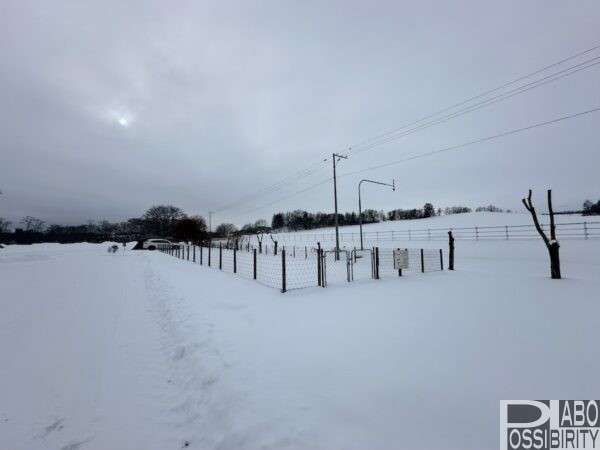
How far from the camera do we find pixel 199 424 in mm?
2957

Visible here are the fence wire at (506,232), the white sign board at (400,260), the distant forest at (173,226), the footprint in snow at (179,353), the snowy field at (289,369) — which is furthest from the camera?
the distant forest at (173,226)

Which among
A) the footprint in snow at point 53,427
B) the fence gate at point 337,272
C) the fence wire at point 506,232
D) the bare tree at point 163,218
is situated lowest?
the footprint in snow at point 53,427

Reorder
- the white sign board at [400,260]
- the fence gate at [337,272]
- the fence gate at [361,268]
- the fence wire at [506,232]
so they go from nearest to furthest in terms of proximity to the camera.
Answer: the fence gate at [337,272]
the fence gate at [361,268]
the white sign board at [400,260]
the fence wire at [506,232]

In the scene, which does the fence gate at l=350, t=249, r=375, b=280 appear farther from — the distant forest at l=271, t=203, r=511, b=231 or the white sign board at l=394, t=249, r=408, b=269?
the distant forest at l=271, t=203, r=511, b=231

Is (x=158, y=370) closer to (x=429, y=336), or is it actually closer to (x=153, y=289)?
(x=429, y=336)

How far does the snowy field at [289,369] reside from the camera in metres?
2.73

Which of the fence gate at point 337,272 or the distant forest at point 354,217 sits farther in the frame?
the distant forest at point 354,217

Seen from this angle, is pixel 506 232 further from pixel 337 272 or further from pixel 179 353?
pixel 179 353

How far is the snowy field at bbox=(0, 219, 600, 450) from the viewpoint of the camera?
8.96 ft

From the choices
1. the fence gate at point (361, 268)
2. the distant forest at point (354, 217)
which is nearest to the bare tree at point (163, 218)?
the distant forest at point (354, 217)

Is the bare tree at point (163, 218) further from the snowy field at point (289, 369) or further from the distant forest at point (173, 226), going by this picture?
the snowy field at point (289, 369)

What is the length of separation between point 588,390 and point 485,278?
852 cm

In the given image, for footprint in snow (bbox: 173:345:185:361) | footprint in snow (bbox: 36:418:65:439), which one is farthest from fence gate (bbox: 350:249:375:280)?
footprint in snow (bbox: 36:418:65:439)

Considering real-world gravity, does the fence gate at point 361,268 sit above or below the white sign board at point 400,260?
below
